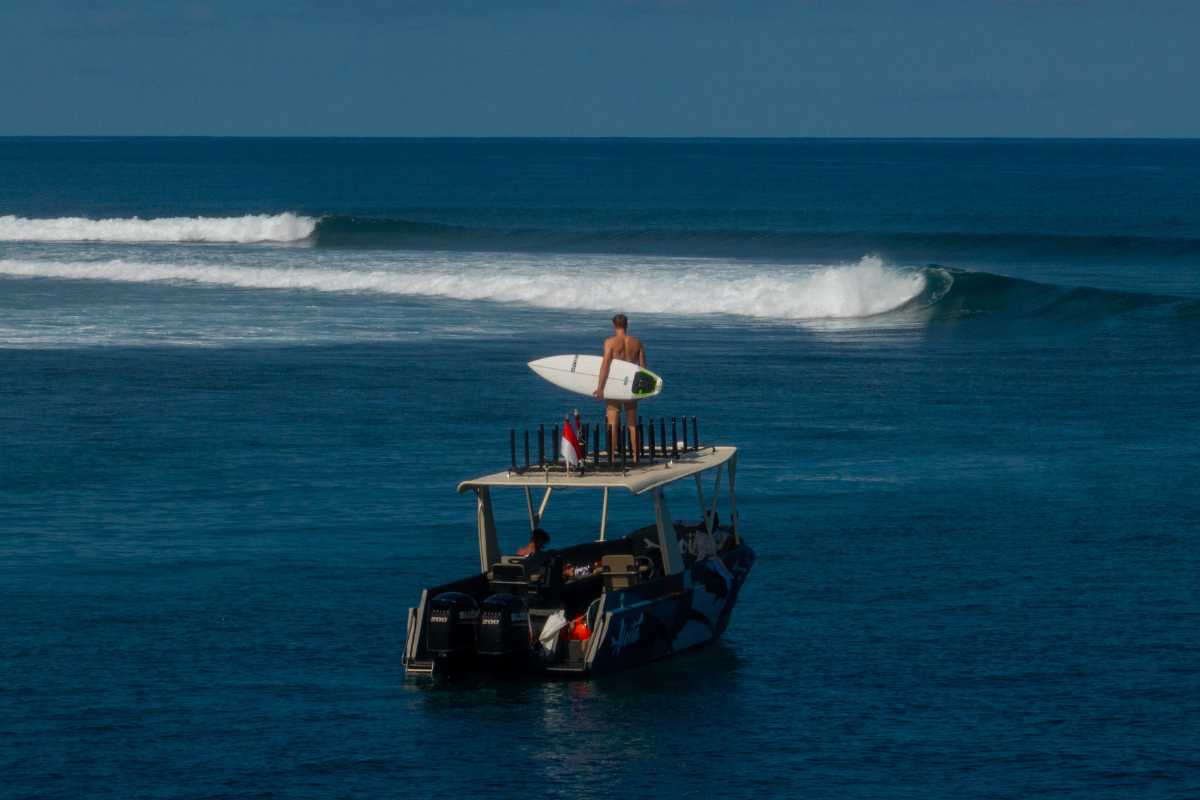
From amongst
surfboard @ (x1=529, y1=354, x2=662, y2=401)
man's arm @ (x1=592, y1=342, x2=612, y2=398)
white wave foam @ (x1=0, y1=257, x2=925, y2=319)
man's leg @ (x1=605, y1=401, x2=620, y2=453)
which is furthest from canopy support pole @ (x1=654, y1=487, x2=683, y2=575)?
white wave foam @ (x1=0, y1=257, x2=925, y2=319)

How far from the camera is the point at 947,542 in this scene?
27.4 meters

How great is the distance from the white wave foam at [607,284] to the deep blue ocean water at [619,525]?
8.4 inches

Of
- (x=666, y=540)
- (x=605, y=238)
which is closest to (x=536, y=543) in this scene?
(x=666, y=540)

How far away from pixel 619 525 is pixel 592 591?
5.42 meters

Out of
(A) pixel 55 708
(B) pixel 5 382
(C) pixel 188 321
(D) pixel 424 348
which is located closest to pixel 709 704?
(A) pixel 55 708

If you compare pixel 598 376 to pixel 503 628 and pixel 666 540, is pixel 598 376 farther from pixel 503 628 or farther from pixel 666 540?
pixel 503 628

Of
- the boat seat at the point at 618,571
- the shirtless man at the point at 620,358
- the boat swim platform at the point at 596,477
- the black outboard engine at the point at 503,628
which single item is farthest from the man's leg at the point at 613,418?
the black outboard engine at the point at 503,628

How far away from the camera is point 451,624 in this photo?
2109 cm

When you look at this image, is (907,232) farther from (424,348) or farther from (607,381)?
(607,381)

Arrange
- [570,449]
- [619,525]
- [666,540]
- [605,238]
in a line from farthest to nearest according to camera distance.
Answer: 1. [605,238]
2. [619,525]
3. [666,540]
4. [570,449]

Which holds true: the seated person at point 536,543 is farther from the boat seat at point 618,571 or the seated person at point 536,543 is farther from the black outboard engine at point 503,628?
the black outboard engine at point 503,628

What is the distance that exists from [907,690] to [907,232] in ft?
247

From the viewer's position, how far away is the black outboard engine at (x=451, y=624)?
21.1 m

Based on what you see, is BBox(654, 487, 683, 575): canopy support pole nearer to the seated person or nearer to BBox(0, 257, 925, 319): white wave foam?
the seated person
